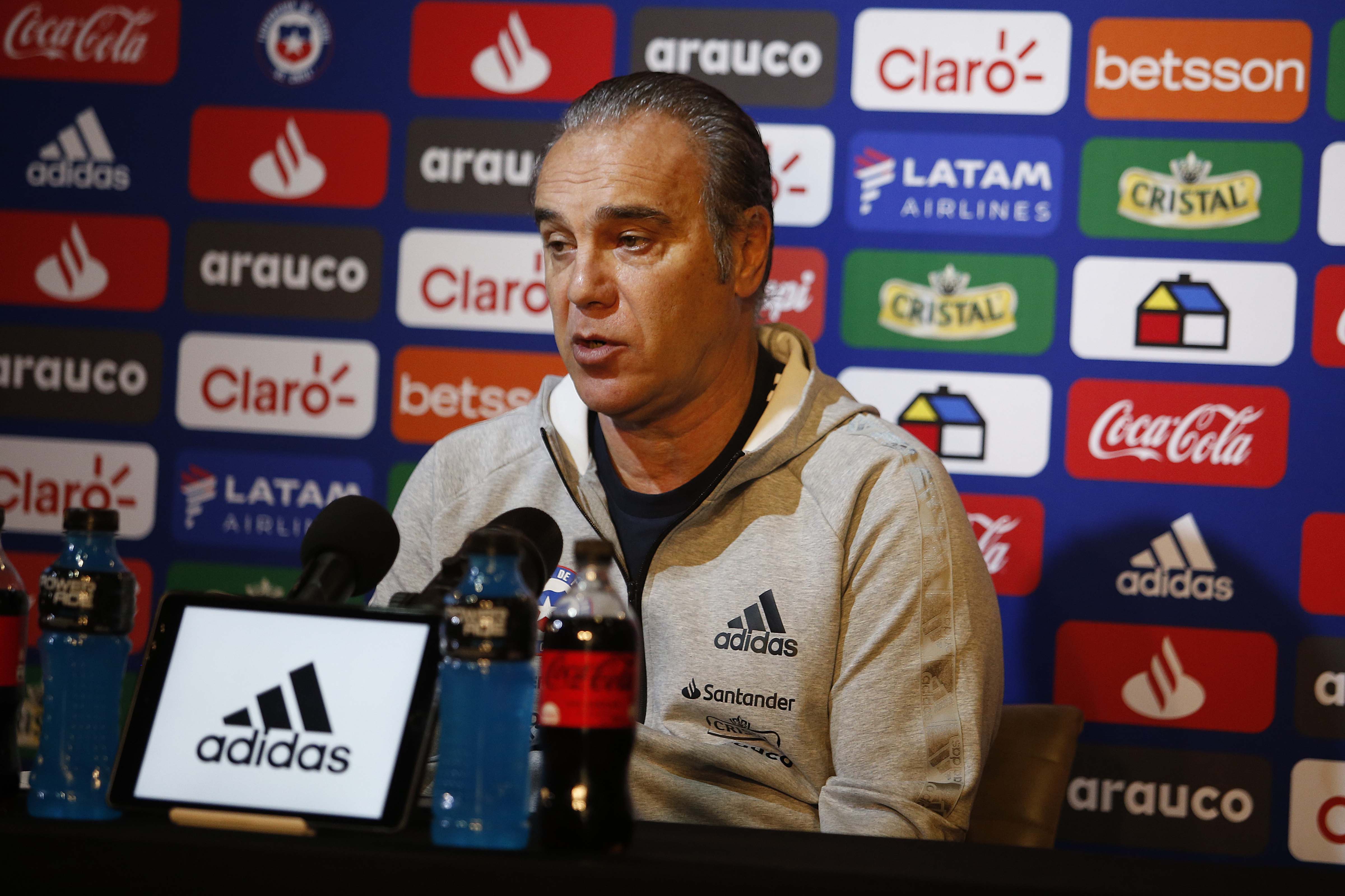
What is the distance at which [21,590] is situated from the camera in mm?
883

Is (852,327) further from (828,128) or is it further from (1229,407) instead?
(1229,407)

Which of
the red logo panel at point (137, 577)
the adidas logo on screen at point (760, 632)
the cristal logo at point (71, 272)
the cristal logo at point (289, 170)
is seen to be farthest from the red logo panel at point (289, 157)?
the adidas logo on screen at point (760, 632)

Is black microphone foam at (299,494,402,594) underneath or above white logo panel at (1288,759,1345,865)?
above

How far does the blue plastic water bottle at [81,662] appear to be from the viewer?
2.71ft

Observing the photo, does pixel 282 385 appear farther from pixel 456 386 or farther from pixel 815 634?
pixel 815 634

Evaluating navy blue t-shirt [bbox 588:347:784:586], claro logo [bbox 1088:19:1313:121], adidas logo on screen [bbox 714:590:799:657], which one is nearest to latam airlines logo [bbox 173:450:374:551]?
navy blue t-shirt [bbox 588:347:784:586]

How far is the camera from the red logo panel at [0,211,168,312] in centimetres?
232

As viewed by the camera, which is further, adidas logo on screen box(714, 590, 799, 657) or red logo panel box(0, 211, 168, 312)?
red logo panel box(0, 211, 168, 312)

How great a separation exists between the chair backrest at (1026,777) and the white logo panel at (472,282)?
3.65 feet

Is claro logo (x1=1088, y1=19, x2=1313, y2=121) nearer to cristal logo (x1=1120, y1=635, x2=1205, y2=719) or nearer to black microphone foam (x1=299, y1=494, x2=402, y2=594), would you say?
cristal logo (x1=1120, y1=635, x2=1205, y2=719)

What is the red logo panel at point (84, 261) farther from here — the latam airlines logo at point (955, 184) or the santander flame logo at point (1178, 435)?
the santander flame logo at point (1178, 435)

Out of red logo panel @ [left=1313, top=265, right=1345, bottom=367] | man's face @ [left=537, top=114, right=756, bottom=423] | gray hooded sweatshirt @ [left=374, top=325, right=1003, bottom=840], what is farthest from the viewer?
red logo panel @ [left=1313, top=265, right=1345, bottom=367]

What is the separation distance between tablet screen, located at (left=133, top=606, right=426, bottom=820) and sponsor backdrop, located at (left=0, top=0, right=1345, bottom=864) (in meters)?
1.42

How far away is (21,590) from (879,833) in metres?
0.81
